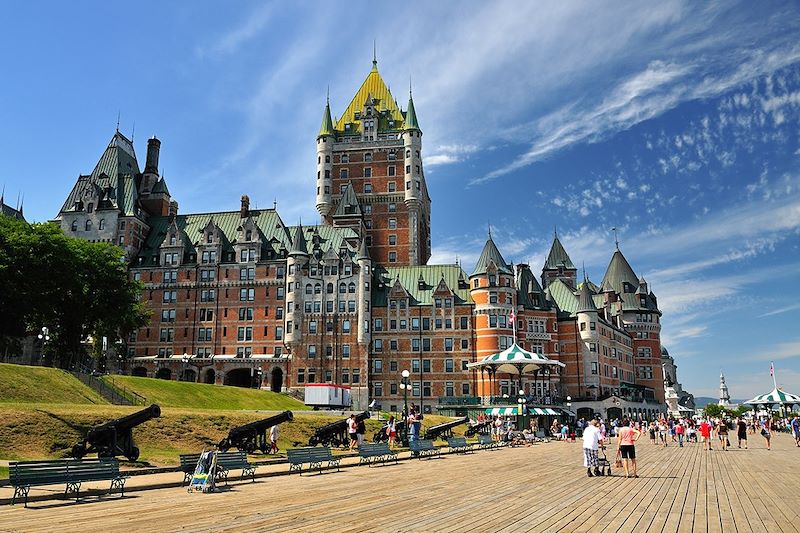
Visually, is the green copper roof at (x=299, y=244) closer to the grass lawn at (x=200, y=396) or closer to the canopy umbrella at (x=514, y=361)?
the grass lawn at (x=200, y=396)

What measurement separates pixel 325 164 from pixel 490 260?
3341cm

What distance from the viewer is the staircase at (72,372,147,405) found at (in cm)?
5079

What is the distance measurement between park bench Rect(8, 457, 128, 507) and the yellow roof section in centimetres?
9037

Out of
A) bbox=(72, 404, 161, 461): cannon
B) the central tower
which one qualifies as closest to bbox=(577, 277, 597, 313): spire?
the central tower

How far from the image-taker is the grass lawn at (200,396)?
56438mm

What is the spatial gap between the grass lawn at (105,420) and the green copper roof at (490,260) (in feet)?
150

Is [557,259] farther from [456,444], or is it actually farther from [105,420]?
[105,420]

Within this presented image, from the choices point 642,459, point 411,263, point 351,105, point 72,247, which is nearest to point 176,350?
point 72,247

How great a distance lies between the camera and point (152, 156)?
101438mm

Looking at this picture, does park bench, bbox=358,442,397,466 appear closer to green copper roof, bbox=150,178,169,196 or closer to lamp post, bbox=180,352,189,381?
lamp post, bbox=180,352,189,381

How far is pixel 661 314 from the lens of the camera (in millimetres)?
116688

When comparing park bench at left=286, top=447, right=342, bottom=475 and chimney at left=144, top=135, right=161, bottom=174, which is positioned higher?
chimney at left=144, top=135, right=161, bottom=174

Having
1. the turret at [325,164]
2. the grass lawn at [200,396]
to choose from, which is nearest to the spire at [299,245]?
the turret at [325,164]

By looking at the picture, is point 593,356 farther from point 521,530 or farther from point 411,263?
point 521,530
